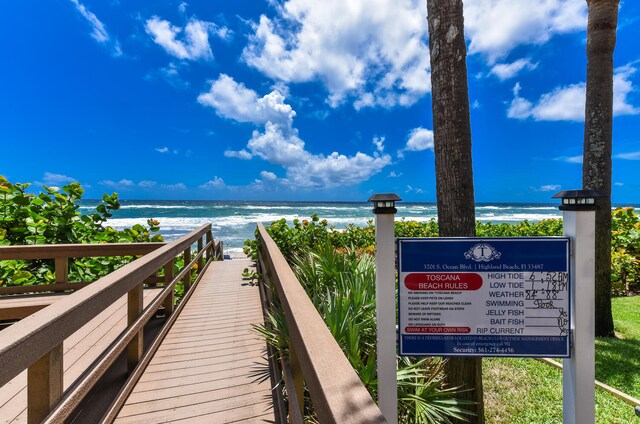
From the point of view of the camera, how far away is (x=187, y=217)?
37.4 metres

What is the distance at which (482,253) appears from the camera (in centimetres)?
171

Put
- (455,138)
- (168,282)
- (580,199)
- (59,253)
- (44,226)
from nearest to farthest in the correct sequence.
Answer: (580,199), (455,138), (168,282), (59,253), (44,226)

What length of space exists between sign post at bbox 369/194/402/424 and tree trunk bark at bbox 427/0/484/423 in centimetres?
89

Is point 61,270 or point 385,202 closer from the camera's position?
point 385,202

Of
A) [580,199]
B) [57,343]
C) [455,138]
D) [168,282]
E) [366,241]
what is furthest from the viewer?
[366,241]

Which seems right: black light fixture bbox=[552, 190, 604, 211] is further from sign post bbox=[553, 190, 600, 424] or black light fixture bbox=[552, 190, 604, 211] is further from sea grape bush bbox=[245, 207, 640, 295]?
sea grape bush bbox=[245, 207, 640, 295]

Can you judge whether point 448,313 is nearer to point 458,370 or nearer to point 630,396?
point 458,370

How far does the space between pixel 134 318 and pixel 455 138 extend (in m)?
2.89

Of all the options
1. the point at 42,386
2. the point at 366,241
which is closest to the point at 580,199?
the point at 42,386

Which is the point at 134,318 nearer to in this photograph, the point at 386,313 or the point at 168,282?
the point at 168,282

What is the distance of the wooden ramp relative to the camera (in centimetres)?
218

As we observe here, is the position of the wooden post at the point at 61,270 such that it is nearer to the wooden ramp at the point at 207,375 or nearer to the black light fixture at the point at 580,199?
the wooden ramp at the point at 207,375

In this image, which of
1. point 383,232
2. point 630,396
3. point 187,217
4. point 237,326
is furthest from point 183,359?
point 187,217

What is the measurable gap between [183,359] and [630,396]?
4187mm
